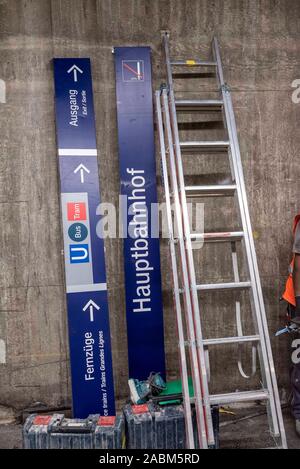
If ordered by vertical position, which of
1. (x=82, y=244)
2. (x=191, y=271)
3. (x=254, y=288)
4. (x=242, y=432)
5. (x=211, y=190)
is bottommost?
(x=242, y=432)

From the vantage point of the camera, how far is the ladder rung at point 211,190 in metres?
2.96

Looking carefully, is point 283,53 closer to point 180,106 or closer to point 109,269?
point 180,106

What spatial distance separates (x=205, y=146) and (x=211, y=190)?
1.13 feet

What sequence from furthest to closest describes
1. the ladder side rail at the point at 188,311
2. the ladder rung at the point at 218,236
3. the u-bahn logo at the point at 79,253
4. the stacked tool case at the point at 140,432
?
the u-bahn logo at the point at 79,253, the ladder rung at the point at 218,236, the stacked tool case at the point at 140,432, the ladder side rail at the point at 188,311

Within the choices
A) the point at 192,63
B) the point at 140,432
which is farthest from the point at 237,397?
the point at 192,63

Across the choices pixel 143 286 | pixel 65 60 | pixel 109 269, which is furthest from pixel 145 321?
pixel 65 60

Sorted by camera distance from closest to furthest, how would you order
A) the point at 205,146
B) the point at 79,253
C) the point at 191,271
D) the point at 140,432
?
1. the point at 140,432
2. the point at 191,271
3. the point at 205,146
4. the point at 79,253

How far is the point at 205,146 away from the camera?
311 centimetres

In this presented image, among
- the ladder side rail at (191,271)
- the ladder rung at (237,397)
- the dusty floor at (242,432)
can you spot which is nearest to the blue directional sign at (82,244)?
the dusty floor at (242,432)

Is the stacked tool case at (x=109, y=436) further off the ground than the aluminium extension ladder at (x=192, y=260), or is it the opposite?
the aluminium extension ladder at (x=192, y=260)

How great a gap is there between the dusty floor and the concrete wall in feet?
0.73

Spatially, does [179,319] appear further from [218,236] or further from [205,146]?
[205,146]

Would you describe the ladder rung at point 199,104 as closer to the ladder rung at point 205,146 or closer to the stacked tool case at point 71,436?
the ladder rung at point 205,146

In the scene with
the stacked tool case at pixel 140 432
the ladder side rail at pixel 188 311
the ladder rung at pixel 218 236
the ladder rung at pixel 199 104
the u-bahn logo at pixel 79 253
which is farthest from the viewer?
the u-bahn logo at pixel 79 253
